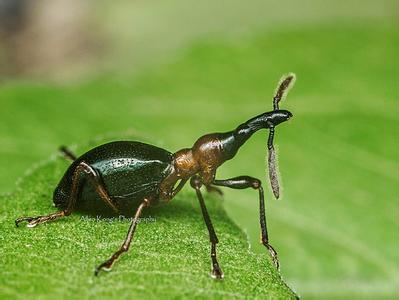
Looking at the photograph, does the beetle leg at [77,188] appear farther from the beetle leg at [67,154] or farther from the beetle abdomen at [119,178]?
the beetle leg at [67,154]

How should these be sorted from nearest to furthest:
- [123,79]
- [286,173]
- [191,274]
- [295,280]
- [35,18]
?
[191,274], [295,280], [286,173], [123,79], [35,18]

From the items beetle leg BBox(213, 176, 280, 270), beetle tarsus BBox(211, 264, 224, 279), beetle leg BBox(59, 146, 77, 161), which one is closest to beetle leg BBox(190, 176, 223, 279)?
beetle tarsus BBox(211, 264, 224, 279)

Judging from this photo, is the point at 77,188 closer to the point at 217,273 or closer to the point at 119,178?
the point at 119,178

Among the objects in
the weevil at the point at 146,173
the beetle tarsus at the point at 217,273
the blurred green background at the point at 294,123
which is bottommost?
the beetle tarsus at the point at 217,273

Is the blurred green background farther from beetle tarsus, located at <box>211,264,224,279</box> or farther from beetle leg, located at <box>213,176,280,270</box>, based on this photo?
beetle tarsus, located at <box>211,264,224,279</box>

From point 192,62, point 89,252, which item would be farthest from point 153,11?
point 89,252

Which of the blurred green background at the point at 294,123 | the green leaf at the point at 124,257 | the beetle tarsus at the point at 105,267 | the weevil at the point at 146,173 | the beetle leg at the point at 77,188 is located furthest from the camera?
the blurred green background at the point at 294,123

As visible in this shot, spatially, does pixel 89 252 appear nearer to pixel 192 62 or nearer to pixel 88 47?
pixel 192 62

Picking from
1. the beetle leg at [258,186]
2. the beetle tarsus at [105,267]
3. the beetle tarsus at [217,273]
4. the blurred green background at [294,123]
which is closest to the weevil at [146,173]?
the beetle leg at [258,186]
